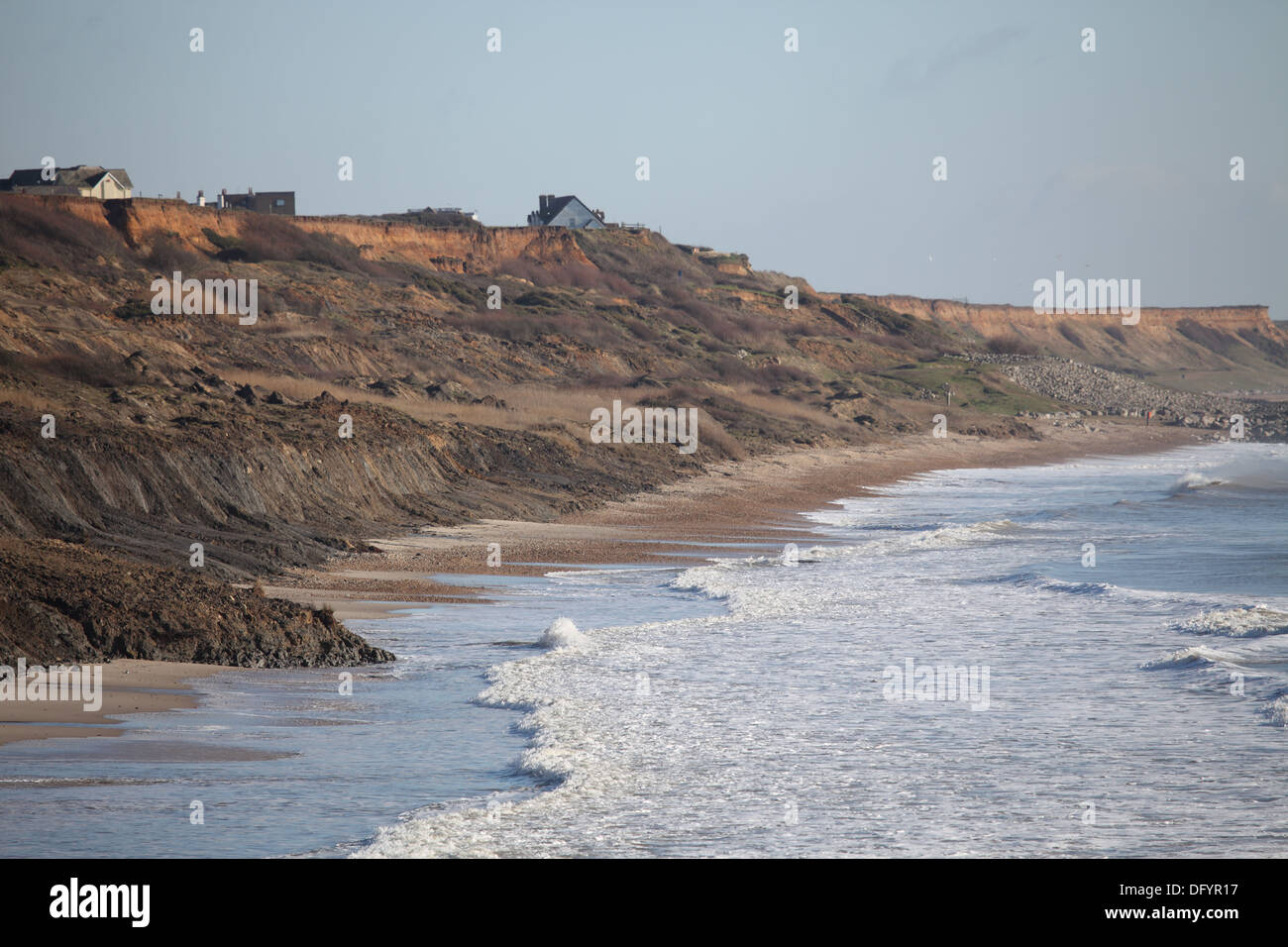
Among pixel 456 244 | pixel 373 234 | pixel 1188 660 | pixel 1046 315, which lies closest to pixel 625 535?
pixel 1188 660

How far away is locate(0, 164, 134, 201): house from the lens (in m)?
82.2

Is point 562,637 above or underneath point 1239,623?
above

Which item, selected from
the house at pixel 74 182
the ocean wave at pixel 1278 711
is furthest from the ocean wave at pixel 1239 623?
the house at pixel 74 182

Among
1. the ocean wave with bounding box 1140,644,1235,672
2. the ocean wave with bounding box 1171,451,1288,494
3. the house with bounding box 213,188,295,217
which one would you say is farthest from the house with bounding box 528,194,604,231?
the ocean wave with bounding box 1140,644,1235,672

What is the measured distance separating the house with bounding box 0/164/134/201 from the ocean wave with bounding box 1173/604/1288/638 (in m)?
79.8

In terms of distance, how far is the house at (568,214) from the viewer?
104 meters

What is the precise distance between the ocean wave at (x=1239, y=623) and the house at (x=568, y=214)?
293ft

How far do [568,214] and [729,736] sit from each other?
316ft

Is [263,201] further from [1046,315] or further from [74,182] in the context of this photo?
[1046,315]

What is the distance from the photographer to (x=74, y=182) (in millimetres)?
83000

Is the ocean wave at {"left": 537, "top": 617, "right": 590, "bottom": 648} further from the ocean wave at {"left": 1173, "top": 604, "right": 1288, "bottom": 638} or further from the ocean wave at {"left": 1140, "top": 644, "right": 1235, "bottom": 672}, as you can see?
the ocean wave at {"left": 1173, "top": 604, "right": 1288, "bottom": 638}

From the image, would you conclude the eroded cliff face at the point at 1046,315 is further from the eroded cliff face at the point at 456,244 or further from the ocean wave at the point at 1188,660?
the ocean wave at the point at 1188,660

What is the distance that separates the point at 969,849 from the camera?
8.09 metres

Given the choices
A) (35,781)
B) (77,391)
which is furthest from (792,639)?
(77,391)
